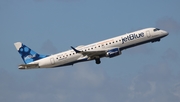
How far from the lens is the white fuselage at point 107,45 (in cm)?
9856

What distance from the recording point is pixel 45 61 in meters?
103

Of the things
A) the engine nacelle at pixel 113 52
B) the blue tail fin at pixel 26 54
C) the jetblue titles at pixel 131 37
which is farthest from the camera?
the blue tail fin at pixel 26 54

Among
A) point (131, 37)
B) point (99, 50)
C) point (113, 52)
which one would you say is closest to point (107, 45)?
point (99, 50)

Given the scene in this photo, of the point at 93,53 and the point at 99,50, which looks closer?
the point at 93,53

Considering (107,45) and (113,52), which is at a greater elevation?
(107,45)

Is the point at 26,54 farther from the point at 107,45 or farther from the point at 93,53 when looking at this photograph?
the point at 107,45

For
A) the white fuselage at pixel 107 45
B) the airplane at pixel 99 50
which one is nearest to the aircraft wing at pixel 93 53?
the airplane at pixel 99 50

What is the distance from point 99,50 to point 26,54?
53.8 ft

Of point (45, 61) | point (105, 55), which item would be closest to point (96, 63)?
point (105, 55)

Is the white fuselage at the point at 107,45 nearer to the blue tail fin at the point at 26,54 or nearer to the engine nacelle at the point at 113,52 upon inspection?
the engine nacelle at the point at 113,52

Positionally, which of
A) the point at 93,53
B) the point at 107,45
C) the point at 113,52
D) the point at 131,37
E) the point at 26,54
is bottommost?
the point at 113,52

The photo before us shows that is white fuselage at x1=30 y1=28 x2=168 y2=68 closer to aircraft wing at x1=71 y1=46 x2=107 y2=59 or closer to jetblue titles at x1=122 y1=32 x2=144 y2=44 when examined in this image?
jetblue titles at x1=122 y1=32 x2=144 y2=44

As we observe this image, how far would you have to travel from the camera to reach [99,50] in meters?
99.2

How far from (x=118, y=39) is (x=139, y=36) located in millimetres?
3877
